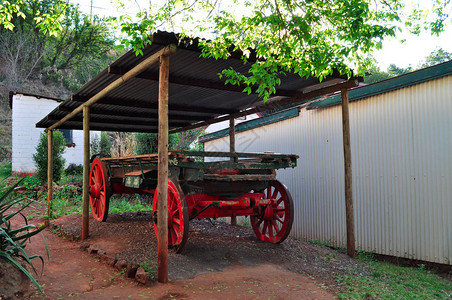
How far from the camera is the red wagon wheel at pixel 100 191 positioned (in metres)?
8.10

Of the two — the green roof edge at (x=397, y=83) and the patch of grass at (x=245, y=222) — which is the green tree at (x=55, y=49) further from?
the green roof edge at (x=397, y=83)

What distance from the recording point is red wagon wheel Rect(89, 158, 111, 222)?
8103mm

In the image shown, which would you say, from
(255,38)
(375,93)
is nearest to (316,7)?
(255,38)

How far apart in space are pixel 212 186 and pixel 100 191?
12.1 feet

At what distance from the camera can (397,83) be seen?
21.4 feet

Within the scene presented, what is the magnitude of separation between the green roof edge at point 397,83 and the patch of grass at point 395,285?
3.22 metres

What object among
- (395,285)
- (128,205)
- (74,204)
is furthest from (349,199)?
(74,204)

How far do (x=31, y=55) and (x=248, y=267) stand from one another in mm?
27044

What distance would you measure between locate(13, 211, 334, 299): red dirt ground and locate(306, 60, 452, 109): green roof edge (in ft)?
12.9

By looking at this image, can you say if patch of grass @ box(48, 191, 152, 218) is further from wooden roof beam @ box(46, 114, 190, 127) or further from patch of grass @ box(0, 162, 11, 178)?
patch of grass @ box(0, 162, 11, 178)

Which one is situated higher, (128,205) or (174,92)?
(174,92)

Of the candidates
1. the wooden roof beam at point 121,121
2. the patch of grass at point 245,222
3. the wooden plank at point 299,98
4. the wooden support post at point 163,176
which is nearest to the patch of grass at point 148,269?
the wooden support post at point 163,176

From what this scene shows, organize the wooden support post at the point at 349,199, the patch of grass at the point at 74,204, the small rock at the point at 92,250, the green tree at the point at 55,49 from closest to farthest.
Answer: the small rock at the point at 92,250 < the wooden support post at the point at 349,199 < the patch of grass at the point at 74,204 < the green tree at the point at 55,49

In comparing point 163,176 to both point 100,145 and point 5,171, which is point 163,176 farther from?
point 5,171
